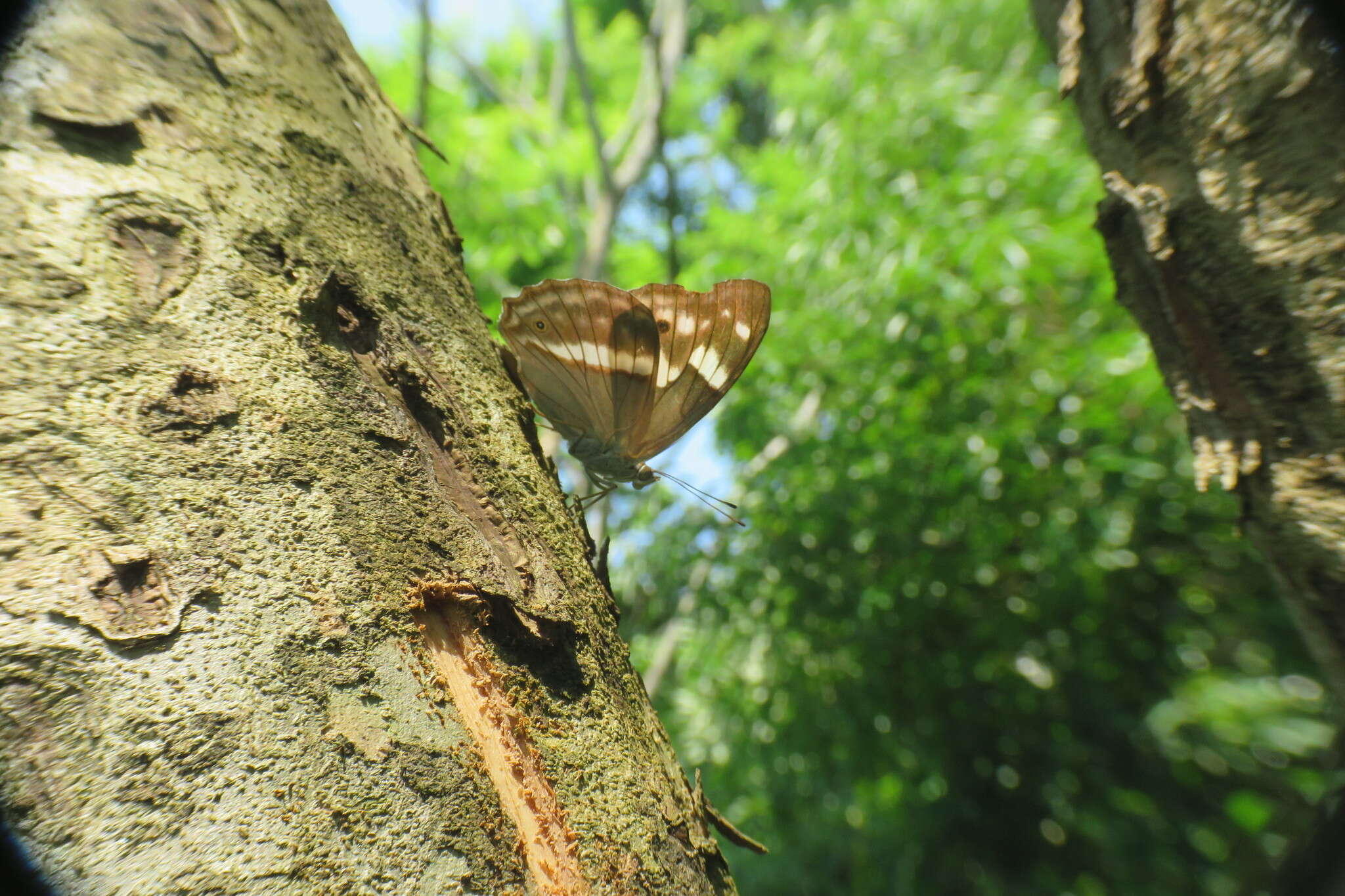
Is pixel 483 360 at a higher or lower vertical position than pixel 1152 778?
higher

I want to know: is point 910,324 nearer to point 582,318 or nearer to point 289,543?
point 582,318

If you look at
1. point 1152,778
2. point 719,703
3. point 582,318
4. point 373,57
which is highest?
point 373,57

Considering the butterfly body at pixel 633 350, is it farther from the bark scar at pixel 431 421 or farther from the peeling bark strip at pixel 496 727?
the peeling bark strip at pixel 496 727

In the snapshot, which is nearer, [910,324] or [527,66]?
[910,324]

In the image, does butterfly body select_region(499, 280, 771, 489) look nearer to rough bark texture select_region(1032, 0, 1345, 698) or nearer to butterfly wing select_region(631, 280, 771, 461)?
butterfly wing select_region(631, 280, 771, 461)

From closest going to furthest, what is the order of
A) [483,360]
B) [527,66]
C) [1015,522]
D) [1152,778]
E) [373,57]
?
[483,360] < [1015,522] < [1152,778] < [373,57] < [527,66]

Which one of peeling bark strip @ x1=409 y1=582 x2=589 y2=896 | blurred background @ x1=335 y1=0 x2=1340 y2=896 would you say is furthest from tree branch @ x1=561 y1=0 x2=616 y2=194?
peeling bark strip @ x1=409 y1=582 x2=589 y2=896

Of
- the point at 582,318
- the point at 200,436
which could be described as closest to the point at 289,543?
the point at 200,436
